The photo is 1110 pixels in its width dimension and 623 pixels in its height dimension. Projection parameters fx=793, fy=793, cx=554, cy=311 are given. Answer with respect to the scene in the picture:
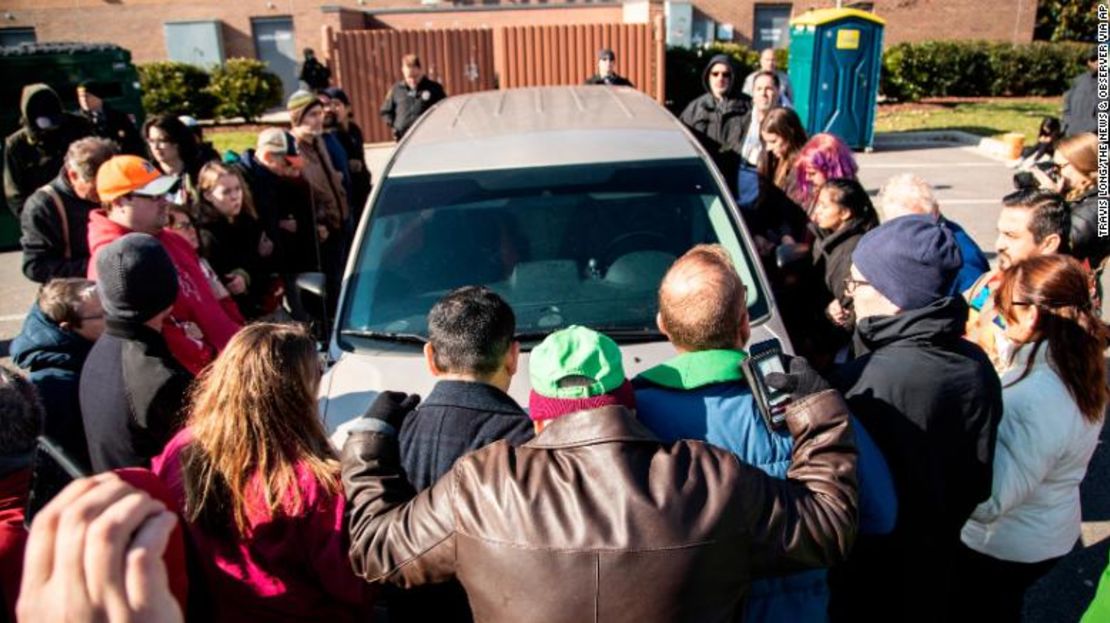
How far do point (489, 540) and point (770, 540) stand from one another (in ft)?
1.81

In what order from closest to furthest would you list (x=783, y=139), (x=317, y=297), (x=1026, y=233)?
(x=1026, y=233)
(x=317, y=297)
(x=783, y=139)

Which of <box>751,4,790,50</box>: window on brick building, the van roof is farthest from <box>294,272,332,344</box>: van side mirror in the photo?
<box>751,4,790,50</box>: window on brick building

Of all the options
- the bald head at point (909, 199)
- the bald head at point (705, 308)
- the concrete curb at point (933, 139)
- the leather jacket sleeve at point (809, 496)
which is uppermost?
the bald head at point (705, 308)

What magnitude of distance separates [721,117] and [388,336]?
4.71 m

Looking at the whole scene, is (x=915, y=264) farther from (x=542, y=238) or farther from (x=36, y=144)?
(x=36, y=144)

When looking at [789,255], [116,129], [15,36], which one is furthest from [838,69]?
[15,36]

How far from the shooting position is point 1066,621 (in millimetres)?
3186

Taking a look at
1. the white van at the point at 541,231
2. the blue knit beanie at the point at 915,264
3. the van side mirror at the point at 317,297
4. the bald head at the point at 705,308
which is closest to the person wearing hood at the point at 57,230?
the van side mirror at the point at 317,297

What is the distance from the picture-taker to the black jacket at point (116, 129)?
23.5ft

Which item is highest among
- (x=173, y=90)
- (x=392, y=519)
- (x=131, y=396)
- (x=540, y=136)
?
(x=540, y=136)

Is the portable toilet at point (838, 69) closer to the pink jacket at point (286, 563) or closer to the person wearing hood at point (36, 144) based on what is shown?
the person wearing hood at point (36, 144)

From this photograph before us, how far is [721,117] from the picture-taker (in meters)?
6.87

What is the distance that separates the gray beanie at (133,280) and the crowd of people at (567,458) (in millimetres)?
11

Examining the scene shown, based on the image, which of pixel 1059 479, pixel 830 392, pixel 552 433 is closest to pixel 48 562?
pixel 552 433
